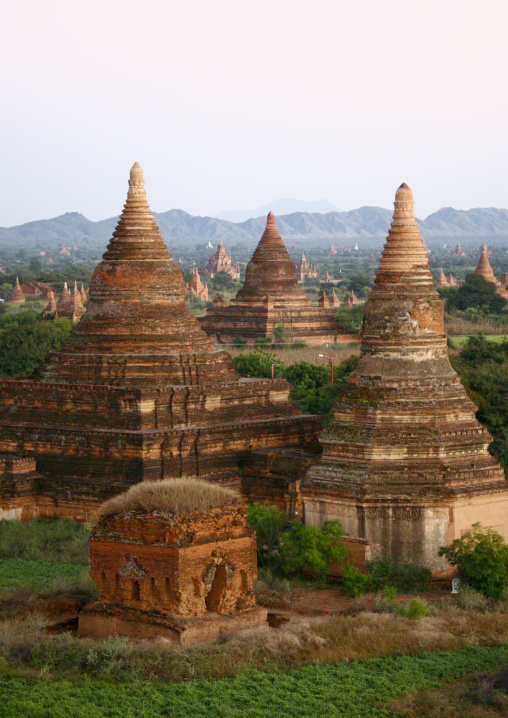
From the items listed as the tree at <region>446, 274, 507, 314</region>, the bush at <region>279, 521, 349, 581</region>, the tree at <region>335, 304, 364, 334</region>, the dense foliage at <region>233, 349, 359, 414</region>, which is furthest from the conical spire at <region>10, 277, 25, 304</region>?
the bush at <region>279, 521, 349, 581</region>

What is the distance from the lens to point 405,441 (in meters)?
26.9

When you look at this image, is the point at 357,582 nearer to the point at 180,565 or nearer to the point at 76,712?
the point at 180,565

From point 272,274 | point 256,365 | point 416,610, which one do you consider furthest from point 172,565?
point 272,274

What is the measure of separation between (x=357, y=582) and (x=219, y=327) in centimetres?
3204

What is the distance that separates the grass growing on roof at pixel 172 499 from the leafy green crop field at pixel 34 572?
286 centimetres

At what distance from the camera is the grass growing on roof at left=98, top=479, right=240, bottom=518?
22.6m

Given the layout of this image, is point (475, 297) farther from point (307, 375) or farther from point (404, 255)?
point (404, 255)

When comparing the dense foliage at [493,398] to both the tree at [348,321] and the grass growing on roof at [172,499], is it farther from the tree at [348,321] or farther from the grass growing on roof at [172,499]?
the tree at [348,321]

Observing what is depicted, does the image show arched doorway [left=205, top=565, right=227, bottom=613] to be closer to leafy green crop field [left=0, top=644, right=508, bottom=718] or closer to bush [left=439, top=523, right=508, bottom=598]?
leafy green crop field [left=0, top=644, right=508, bottom=718]

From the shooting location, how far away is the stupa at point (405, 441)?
2636 cm

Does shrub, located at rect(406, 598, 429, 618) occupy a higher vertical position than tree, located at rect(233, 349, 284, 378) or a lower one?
lower

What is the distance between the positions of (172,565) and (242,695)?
333cm

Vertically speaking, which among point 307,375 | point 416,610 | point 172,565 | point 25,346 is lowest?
point 416,610

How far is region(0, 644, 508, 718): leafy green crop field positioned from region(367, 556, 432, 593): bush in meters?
5.10
